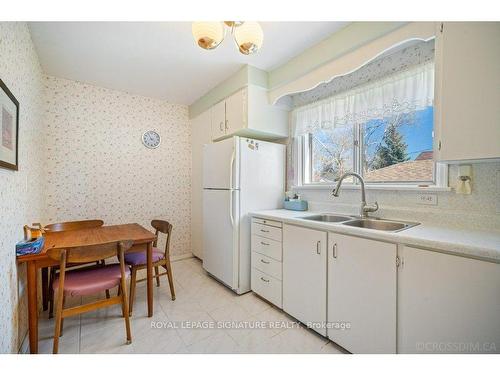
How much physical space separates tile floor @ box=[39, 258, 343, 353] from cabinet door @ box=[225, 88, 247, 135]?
1.79m

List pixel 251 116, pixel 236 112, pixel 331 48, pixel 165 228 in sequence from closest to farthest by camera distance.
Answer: pixel 331 48 → pixel 165 228 → pixel 251 116 → pixel 236 112

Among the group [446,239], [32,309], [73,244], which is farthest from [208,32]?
[32,309]

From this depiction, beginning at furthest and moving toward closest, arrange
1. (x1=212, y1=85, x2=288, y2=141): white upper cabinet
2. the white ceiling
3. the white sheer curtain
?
(x1=212, y1=85, x2=288, y2=141): white upper cabinet, the white ceiling, the white sheer curtain

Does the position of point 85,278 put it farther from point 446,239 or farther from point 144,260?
point 446,239

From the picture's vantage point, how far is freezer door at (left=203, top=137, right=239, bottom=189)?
7.30ft

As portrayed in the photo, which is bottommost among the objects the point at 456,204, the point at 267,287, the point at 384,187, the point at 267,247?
the point at 267,287

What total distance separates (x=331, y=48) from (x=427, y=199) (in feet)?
4.63

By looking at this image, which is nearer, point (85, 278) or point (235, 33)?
point (235, 33)

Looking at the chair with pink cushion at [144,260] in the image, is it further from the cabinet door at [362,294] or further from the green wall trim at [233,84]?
the green wall trim at [233,84]

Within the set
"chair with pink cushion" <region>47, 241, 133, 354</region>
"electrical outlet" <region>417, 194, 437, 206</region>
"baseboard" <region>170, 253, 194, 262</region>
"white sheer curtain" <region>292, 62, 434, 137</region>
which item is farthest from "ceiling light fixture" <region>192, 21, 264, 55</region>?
"baseboard" <region>170, 253, 194, 262</region>

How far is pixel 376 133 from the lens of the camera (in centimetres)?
204

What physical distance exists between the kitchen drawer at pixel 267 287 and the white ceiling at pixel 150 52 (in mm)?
2121

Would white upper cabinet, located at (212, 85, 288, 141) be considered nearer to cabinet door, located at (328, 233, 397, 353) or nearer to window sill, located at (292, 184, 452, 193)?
window sill, located at (292, 184, 452, 193)
